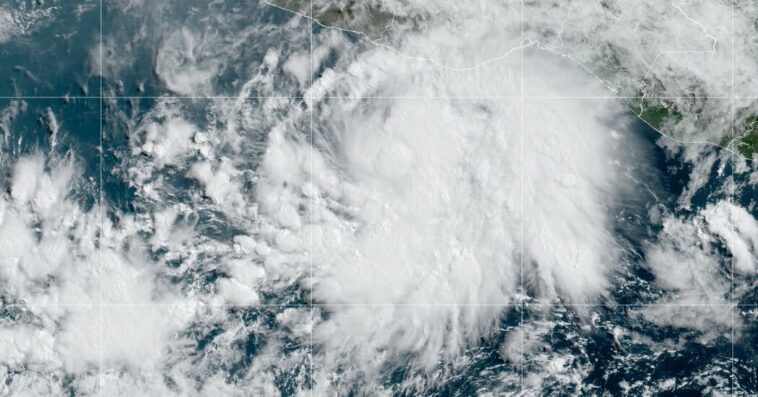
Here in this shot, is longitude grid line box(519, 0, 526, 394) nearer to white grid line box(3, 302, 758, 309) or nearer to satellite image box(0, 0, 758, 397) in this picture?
satellite image box(0, 0, 758, 397)

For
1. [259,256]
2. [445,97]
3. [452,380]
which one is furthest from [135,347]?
[445,97]

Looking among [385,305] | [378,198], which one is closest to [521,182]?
[378,198]

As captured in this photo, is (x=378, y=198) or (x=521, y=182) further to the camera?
(x=521, y=182)

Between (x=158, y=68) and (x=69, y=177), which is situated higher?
(x=158, y=68)

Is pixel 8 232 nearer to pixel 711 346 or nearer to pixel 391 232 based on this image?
pixel 391 232

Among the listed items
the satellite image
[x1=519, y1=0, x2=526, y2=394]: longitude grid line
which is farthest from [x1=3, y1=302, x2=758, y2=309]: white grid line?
[x1=519, y1=0, x2=526, y2=394]: longitude grid line

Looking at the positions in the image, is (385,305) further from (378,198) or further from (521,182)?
(521,182)

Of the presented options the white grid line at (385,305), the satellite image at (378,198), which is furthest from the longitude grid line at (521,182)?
the white grid line at (385,305)

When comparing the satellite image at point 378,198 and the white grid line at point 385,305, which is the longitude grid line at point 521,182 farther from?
the white grid line at point 385,305
